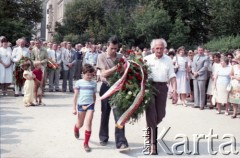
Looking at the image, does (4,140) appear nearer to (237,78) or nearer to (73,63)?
(237,78)

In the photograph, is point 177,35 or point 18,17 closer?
point 177,35

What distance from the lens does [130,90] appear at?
7379 mm

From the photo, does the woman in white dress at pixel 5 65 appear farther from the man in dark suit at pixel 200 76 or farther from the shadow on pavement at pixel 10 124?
the man in dark suit at pixel 200 76

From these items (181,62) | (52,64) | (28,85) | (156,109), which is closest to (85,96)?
(156,109)

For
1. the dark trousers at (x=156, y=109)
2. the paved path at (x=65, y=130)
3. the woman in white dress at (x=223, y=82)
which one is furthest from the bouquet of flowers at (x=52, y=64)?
the dark trousers at (x=156, y=109)

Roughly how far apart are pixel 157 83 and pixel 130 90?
1.75 feet

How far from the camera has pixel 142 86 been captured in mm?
7254

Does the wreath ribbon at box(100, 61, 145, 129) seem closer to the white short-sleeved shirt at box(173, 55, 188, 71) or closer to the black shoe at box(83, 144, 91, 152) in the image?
the black shoe at box(83, 144, 91, 152)

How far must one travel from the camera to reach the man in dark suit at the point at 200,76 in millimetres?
13734

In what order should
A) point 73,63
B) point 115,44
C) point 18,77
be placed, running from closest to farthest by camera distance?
point 115,44 < point 18,77 < point 73,63

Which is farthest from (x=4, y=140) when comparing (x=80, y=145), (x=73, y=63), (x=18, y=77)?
(x=73, y=63)

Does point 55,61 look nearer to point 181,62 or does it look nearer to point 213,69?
point 181,62

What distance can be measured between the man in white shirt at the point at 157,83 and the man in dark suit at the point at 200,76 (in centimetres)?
637

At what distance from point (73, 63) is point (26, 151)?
9.90m
